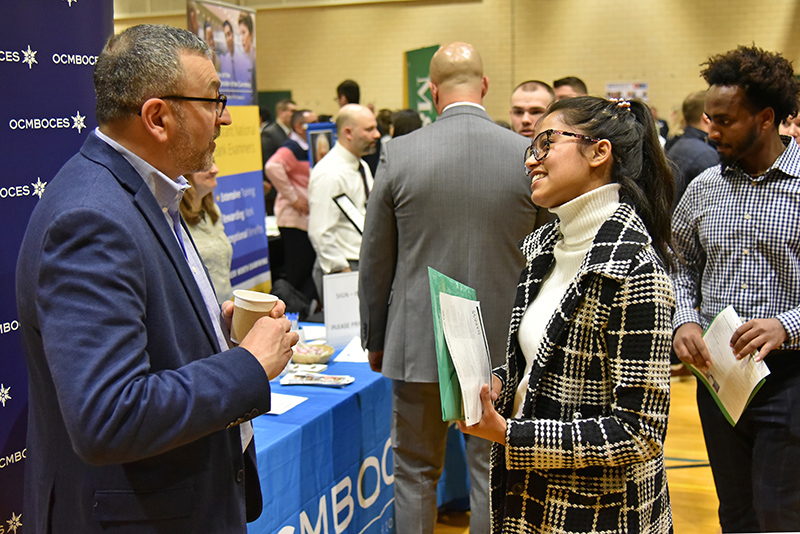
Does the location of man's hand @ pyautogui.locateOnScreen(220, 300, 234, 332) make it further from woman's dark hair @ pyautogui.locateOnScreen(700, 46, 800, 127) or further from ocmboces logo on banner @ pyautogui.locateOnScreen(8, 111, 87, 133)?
woman's dark hair @ pyautogui.locateOnScreen(700, 46, 800, 127)

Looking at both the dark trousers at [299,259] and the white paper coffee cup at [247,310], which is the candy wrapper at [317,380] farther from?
the dark trousers at [299,259]

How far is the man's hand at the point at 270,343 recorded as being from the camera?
124cm

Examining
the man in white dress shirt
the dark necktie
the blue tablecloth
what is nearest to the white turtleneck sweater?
the blue tablecloth

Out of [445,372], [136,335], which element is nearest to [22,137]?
[136,335]

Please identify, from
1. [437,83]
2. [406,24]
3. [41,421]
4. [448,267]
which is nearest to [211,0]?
[437,83]

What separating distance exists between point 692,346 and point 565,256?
99 cm

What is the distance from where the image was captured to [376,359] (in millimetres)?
2635

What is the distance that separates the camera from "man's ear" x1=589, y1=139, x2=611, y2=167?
4.85 feet

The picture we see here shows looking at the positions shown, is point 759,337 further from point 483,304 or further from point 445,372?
point 445,372

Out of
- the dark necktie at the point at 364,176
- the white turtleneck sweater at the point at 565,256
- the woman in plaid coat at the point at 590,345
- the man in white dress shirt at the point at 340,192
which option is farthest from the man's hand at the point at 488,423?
the dark necktie at the point at 364,176

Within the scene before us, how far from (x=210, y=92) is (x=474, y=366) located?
28.9 inches

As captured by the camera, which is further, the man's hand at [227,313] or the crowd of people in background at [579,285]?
the man's hand at [227,313]

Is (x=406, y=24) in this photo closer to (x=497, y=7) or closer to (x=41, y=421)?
(x=497, y=7)

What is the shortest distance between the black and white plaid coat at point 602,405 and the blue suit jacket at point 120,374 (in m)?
0.57
